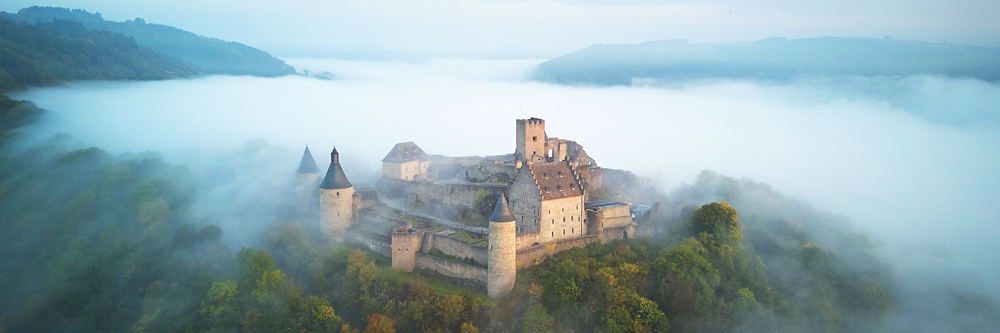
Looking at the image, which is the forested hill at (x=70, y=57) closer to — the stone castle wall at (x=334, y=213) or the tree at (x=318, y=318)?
the stone castle wall at (x=334, y=213)

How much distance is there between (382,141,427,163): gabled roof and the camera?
149 feet

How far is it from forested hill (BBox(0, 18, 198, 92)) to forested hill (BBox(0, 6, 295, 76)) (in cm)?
556

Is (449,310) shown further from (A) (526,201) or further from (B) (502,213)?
(A) (526,201)

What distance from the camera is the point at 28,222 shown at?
45562 mm

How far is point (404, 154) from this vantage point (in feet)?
150

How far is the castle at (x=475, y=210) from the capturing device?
99.1 ft

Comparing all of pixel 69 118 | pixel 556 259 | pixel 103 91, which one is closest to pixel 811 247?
pixel 556 259

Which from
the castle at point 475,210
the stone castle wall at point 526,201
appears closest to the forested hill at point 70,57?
the castle at point 475,210

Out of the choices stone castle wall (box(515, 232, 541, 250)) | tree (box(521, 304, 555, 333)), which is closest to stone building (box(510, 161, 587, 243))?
stone castle wall (box(515, 232, 541, 250))

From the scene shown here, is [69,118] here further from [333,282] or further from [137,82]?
[333,282]

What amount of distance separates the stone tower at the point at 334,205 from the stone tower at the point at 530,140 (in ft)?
37.4

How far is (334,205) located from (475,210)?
8.46m

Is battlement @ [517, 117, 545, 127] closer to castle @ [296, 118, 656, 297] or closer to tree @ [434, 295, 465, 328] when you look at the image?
castle @ [296, 118, 656, 297]

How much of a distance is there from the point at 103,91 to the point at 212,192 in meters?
32.2
